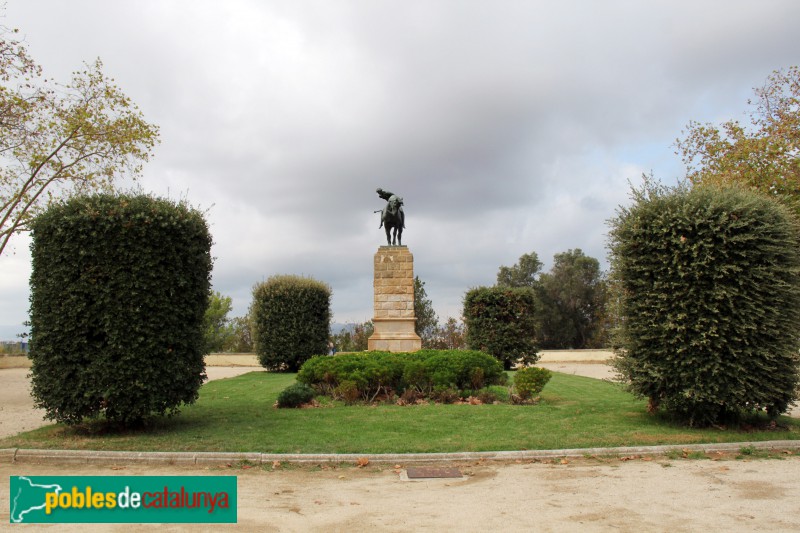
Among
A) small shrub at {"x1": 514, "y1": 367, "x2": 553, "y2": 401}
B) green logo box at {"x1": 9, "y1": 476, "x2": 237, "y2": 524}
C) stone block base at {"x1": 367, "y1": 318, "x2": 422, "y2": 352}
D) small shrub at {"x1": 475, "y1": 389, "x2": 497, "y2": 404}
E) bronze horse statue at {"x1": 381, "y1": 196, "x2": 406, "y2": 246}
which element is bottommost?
green logo box at {"x1": 9, "y1": 476, "x2": 237, "y2": 524}

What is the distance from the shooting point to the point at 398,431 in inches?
358

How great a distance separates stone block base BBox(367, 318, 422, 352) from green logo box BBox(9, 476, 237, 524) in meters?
12.9

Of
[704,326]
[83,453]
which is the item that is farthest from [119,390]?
[704,326]

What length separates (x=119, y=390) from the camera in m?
8.47

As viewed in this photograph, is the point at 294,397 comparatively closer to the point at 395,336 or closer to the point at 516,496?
the point at 516,496

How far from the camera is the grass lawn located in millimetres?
8094

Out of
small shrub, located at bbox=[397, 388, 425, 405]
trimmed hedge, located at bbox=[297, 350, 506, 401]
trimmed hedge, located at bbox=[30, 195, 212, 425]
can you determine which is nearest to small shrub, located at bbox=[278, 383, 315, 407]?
trimmed hedge, located at bbox=[297, 350, 506, 401]

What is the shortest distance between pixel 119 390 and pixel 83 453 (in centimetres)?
106

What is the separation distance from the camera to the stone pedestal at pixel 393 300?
62.9 ft

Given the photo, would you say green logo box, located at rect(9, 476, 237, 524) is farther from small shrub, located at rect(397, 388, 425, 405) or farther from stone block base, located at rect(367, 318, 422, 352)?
stone block base, located at rect(367, 318, 422, 352)

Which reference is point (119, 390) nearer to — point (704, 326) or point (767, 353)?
point (704, 326)

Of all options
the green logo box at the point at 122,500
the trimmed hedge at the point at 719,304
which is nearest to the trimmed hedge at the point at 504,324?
the trimmed hedge at the point at 719,304

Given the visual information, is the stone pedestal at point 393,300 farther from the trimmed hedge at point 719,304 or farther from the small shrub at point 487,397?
the trimmed hedge at point 719,304

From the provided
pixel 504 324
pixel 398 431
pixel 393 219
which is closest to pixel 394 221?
pixel 393 219
